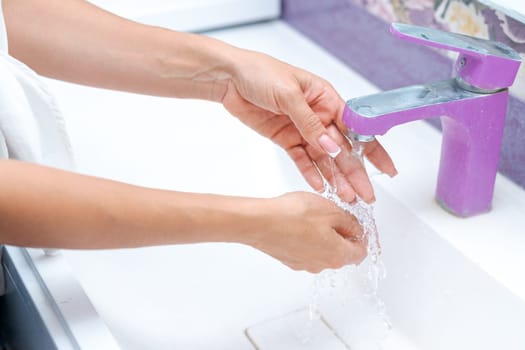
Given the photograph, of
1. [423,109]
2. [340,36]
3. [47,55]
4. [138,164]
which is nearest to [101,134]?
[138,164]

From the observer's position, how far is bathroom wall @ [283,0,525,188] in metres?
0.88

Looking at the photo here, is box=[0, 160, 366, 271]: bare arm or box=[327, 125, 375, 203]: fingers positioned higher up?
box=[0, 160, 366, 271]: bare arm

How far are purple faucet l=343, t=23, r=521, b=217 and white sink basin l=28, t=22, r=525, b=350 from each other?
0.07 metres

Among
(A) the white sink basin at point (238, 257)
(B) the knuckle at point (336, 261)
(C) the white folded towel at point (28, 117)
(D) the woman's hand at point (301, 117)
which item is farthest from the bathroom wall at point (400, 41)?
(C) the white folded towel at point (28, 117)

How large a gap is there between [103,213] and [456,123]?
37 centimetres

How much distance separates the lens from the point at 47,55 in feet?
2.98

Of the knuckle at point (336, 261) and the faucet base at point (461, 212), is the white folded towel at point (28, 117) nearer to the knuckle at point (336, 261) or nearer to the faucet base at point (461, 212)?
the knuckle at point (336, 261)

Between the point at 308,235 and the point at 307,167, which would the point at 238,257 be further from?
the point at 308,235

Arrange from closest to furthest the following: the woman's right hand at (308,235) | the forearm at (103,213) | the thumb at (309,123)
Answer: the forearm at (103,213) < the woman's right hand at (308,235) < the thumb at (309,123)

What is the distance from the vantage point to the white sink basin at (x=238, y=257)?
2.78ft

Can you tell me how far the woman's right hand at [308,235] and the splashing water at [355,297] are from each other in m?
0.06

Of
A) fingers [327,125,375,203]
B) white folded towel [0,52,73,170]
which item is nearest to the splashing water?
fingers [327,125,375,203]

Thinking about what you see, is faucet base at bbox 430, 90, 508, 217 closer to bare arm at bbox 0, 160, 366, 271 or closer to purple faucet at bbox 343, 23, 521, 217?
purple faucet at bbox 343, 23, 521, 217

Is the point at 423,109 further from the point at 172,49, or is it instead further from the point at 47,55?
the point at 47,55
